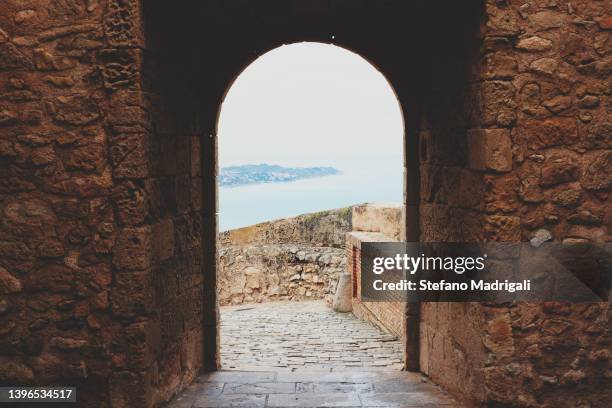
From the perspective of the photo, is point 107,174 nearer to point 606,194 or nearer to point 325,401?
point 325,401

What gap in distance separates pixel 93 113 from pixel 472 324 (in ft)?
9.21

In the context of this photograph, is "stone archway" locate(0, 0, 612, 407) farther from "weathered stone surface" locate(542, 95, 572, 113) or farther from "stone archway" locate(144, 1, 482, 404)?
"stone archway" locate(144, 1, 482, 404)

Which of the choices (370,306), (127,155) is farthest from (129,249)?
(370,306)

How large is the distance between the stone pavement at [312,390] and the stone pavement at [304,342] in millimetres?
413

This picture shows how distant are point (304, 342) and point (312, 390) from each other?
8.30ft

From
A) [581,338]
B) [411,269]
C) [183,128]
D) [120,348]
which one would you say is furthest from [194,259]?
[581,338]

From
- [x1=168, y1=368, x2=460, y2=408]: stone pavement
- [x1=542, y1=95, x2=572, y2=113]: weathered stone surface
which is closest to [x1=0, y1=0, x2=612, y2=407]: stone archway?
[x1=542, y1=95, x2=572, y2=113]: weathered stone surface

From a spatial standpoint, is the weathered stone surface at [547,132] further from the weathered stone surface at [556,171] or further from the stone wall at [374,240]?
the stone wall at [374,240]

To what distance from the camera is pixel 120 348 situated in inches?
157

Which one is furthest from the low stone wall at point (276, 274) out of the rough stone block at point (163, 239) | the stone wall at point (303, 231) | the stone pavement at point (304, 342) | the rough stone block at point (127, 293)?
the rough stone block at point (127, 293)

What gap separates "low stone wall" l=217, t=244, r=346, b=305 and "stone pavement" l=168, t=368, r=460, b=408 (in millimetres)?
8104

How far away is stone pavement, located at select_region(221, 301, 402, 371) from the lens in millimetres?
6219

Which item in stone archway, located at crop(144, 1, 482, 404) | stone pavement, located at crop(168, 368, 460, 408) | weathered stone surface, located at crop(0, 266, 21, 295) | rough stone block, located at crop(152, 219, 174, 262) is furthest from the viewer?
stone archway, located at crop(144, 1, 482, 404)

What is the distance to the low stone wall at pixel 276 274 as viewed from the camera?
13727 mm
